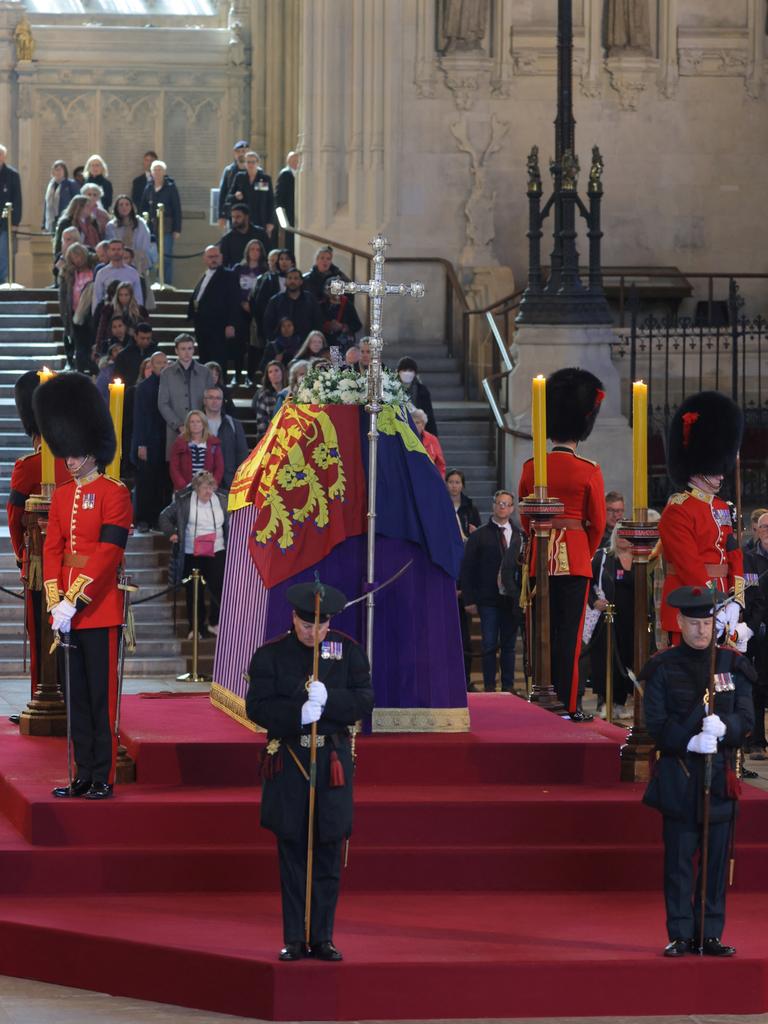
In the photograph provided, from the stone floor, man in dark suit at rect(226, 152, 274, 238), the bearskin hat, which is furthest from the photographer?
man in dark suit at rect(226, 152, 274, 238)

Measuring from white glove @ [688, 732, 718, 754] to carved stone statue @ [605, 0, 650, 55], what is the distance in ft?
55.4

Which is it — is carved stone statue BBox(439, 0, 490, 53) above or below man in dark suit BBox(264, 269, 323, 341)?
above

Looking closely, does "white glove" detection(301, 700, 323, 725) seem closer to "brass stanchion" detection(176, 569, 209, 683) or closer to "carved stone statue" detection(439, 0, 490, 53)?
"brass stanchion" detection(176, 569, 209, 683)

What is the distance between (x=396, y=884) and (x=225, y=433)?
26.9 ft

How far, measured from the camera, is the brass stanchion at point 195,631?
53.0 ft

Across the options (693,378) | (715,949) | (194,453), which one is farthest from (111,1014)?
(693,378)

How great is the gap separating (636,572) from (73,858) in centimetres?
301

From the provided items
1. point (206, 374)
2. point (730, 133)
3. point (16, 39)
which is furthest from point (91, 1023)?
point (16, 39)

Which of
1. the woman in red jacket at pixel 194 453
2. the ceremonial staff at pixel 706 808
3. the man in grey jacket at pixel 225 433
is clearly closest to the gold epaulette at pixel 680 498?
the ceremonial staff at pixel 706 808

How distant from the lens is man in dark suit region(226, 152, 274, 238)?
23984 mm

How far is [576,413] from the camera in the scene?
1242cm

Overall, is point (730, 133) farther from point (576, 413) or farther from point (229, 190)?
point (576, 413)

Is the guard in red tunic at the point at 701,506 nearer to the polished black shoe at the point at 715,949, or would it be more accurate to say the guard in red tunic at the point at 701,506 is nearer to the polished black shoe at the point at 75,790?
the polished black shoe at the point at 715,949

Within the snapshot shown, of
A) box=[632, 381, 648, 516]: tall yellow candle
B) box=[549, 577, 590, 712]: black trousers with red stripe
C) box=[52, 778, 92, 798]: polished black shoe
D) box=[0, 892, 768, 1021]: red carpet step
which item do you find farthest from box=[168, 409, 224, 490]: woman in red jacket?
box=[0, 892, 768, 1021]: red carpet step
